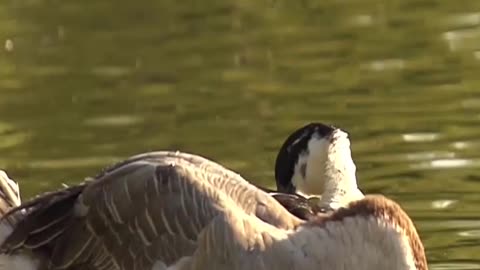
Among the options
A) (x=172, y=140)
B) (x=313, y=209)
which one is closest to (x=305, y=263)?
(x=313, y=209)

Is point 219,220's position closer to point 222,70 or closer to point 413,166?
point 413,166

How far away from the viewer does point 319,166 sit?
11.1 meters

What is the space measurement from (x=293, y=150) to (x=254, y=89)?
5.36 meters

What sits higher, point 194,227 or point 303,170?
point 194,227

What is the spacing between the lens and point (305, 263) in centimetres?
865

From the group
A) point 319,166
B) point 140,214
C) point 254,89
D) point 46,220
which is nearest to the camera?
point 140,214

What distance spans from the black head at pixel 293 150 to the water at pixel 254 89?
1092 mm

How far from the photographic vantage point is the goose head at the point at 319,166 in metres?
10.8

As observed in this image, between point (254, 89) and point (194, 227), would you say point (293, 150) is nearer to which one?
point (194, 227)

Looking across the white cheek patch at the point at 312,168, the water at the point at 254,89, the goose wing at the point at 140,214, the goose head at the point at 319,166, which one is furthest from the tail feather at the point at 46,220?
the water at the point at 254,89

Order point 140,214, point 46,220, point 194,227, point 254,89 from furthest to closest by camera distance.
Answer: point 254,89 < point 46,220 < point 140,214 < point 194,227

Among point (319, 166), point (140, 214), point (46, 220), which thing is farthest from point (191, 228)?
point (319, 166)

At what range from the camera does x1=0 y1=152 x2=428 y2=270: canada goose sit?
8445 mm

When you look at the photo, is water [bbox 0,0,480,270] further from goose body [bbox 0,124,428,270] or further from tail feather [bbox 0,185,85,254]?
tail feather [bbox 0,185,85,254]
